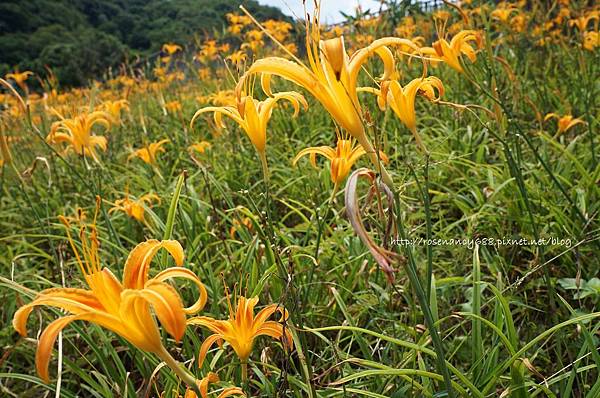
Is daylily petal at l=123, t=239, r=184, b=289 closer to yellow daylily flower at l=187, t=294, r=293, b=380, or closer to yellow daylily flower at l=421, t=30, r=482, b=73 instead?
Result: yellow daylily flower at l=187, t=294, r=293, b=380

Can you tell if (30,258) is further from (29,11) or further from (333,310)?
→ (29,11)

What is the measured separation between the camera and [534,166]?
235 cm

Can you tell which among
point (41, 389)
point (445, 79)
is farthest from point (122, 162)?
point (445, 79)

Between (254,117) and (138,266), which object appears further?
(254,117)

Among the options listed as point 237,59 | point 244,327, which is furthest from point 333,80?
point 237,59

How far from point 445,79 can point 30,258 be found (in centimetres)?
331

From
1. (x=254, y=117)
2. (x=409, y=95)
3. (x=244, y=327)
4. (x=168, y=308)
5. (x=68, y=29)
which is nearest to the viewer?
(x=168, y=308)

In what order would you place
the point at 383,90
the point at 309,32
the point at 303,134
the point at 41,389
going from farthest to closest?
the point at 303,134 < the point at 41,389 < the point at 383,90 < the point at 309,32

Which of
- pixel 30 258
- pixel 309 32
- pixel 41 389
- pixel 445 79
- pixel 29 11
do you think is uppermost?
pixel 29 11

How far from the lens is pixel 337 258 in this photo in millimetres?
1923

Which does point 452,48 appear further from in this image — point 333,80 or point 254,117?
point 333,80

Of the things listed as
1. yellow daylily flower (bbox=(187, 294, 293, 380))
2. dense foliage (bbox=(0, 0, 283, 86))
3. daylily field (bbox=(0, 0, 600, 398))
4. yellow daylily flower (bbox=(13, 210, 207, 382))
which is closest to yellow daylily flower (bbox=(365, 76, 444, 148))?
daylily field (bbox=(0, 0, 600, 398))

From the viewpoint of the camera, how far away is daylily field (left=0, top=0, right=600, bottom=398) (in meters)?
0.82

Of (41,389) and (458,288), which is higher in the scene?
(458,288)
